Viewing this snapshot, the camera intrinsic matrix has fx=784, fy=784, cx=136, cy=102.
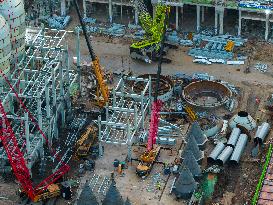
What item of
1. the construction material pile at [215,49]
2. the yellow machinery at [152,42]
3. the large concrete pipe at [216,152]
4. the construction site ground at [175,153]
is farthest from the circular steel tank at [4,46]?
the construction material pile at [215,49]

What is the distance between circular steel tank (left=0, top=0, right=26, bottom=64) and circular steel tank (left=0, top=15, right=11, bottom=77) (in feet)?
11.7

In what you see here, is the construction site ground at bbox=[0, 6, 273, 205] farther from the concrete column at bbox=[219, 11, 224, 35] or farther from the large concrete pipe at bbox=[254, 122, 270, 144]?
the concrete column at bbox=[219, 11, 224, 35]

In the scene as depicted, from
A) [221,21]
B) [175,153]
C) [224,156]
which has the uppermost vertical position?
[221,21]

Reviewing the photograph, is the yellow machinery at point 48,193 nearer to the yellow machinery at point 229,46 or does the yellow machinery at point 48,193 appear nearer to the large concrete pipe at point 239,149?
the large concrete pipe at point 239,149

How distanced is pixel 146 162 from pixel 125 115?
504 inches

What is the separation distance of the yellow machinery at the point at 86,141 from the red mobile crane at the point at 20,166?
3465 mm

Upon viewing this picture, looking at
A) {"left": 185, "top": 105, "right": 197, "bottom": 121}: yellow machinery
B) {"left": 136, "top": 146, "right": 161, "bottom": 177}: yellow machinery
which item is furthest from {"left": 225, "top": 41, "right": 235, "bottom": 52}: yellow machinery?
{"left": 136, "top": 146, "right": 161, "bottom": 177}: yellow machinery

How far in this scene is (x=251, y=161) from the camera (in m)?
116

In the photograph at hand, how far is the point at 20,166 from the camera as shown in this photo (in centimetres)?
10981

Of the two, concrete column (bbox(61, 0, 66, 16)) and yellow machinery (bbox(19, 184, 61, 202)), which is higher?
concrete column (bbox(61, 0, 66, 16))

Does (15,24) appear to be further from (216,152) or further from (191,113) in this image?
(216,152)

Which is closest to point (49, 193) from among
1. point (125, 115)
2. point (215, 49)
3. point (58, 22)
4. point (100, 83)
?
point (125, 115)

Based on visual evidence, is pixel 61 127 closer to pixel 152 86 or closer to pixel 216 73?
pixel 152 86

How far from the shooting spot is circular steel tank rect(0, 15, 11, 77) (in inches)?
4491
